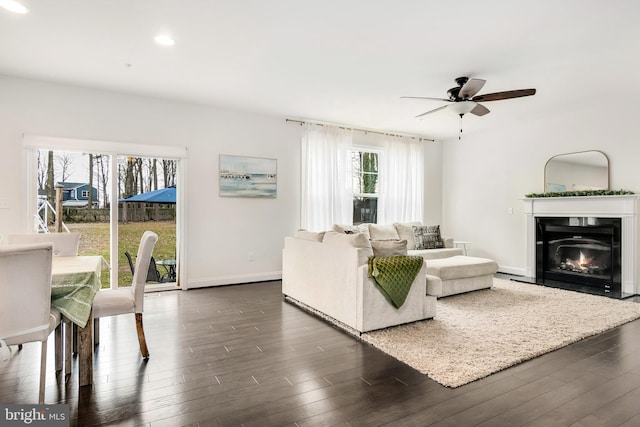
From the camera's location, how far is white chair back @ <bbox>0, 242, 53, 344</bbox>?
1893 millimetres

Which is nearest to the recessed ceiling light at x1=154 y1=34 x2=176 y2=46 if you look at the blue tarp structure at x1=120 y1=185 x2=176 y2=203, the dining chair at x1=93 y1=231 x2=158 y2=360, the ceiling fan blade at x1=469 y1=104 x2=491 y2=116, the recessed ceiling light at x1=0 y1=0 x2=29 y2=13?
the recessed ceiling light at x1=0 y1=0 x2=29 y2=13

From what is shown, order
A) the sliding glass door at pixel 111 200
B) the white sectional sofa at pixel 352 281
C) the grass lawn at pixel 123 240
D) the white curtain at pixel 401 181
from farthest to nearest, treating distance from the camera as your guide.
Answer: the white curtain at pixel 401 181, the grass lawn at pixel 123 240, the sliding glass door at pixel 111 200, the white sectional sofa at pixel 352 281

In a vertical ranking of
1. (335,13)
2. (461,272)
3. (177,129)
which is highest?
(335,13)

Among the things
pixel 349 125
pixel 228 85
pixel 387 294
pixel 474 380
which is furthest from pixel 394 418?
pixel 349 125

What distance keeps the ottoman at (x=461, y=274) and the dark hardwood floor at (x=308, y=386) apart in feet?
5.42

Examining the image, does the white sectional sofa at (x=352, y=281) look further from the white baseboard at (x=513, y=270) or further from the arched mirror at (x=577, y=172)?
the arched mirror at (x=577, y=172)

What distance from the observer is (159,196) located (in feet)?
17.2

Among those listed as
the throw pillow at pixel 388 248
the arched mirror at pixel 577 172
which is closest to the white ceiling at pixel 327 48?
the arched mirror at pixel 577 172

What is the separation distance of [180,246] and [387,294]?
333 cm

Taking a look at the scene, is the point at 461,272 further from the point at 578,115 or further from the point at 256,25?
the point at 256,25

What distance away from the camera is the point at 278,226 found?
6023 mm

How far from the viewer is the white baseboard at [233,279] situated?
5.33 metres

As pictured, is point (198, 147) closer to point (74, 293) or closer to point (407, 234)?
point (74, 293)

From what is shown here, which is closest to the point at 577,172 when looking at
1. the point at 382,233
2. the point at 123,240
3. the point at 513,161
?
the point at 513,161
